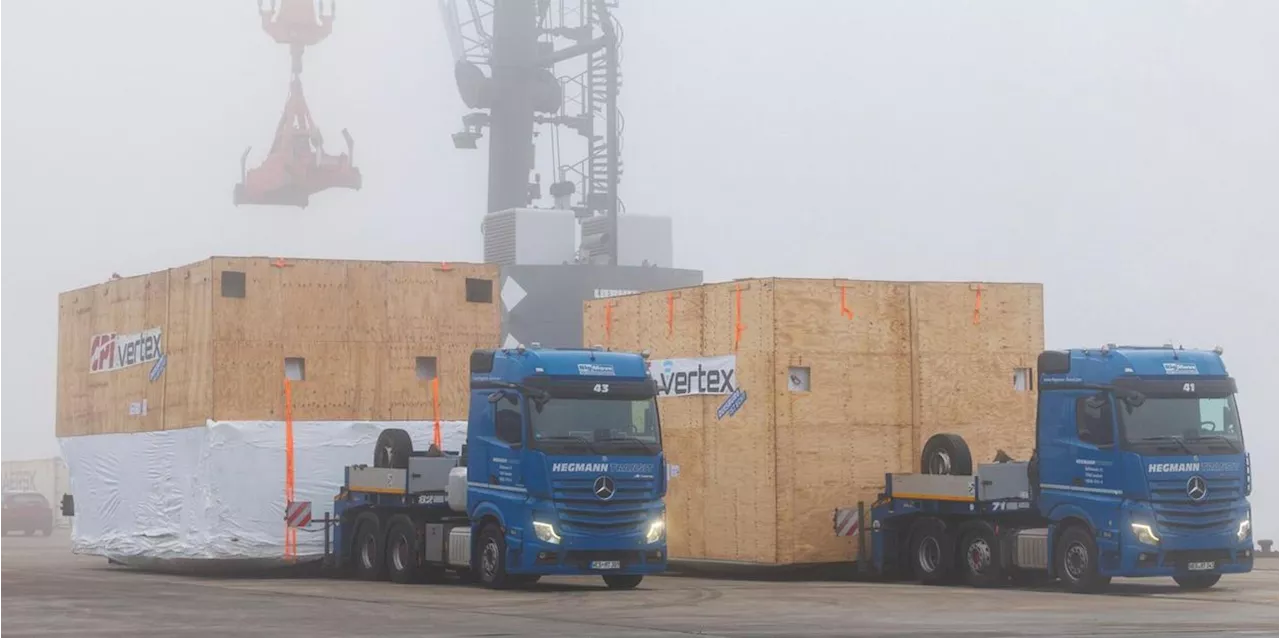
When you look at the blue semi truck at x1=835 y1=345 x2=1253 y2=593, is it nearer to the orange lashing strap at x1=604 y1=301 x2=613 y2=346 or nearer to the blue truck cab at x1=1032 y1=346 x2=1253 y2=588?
the blue truck cab at x1=1032 y1=346 x2=1253 y2=588

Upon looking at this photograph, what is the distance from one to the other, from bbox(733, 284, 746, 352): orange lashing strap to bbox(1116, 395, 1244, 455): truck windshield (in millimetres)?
6481

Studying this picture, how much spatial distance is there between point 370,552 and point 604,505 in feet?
18.0

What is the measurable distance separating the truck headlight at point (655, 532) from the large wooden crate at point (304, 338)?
6955 mm

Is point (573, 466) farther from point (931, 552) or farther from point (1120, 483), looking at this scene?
point (1120, 483)

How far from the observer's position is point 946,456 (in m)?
26.3

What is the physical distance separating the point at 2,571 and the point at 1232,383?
18537mm

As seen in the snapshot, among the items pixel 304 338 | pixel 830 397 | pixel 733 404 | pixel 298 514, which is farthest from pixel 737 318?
pixel 298 514

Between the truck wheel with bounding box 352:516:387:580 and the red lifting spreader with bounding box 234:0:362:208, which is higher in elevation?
the red lifting spreader with bounding box 234:0:362:208

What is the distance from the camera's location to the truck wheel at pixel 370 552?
27.0m

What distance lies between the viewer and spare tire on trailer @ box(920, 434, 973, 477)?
26.1 m

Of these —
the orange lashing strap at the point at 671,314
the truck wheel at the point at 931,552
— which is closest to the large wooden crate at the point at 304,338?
the orange lashing strap at the point at 671,314

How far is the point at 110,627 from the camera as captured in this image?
16.9m

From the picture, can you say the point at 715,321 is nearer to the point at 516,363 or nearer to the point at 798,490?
the point at 798,490

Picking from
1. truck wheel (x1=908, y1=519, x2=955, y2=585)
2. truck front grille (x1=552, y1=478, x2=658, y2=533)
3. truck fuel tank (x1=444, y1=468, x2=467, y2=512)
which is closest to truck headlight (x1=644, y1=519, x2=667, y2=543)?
truck front grille (x1=552, y1=478, x2=658, y2=533)
